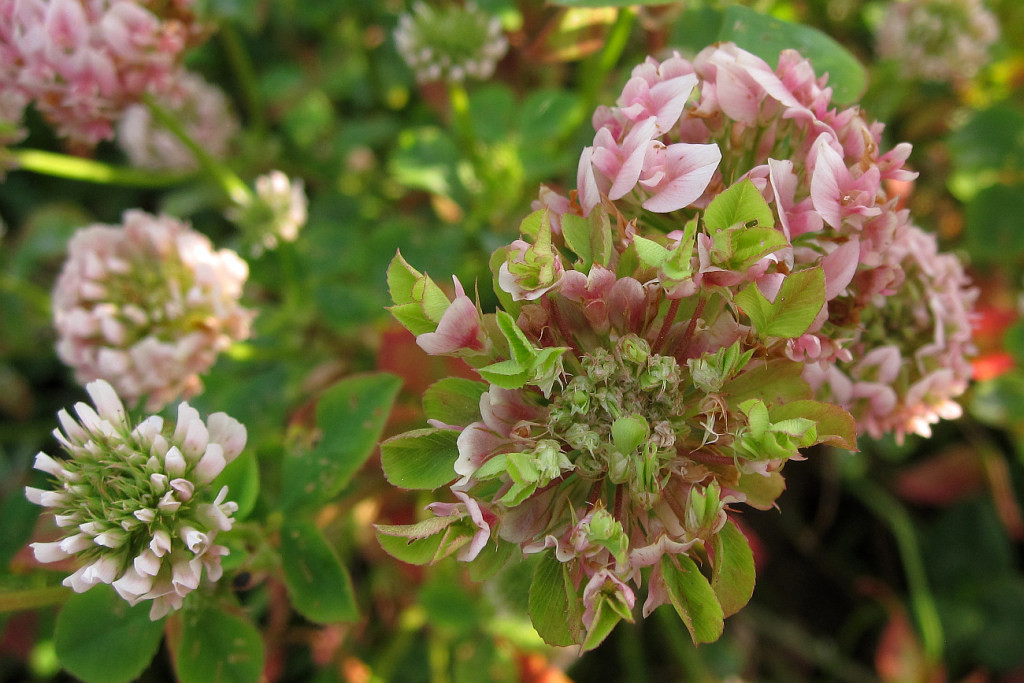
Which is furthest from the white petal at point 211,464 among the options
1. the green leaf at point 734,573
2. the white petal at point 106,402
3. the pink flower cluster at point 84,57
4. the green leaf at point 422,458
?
the pink flower cluster at point 84,57

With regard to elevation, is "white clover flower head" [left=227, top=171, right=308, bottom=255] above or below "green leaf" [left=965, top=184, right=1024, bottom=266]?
below

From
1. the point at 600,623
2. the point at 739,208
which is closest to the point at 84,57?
the point at 739,208

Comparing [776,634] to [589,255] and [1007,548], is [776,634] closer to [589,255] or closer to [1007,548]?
[1007,548]

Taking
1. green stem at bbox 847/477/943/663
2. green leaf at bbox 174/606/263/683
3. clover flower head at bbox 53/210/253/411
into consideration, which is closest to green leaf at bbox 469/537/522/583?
green leaf at bbox 174/606/263/683

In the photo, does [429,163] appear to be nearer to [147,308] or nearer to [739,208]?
[147,308]

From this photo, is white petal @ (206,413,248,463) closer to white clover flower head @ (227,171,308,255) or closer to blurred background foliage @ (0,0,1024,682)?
blurred background foliage @ (0,0,1024,682)
